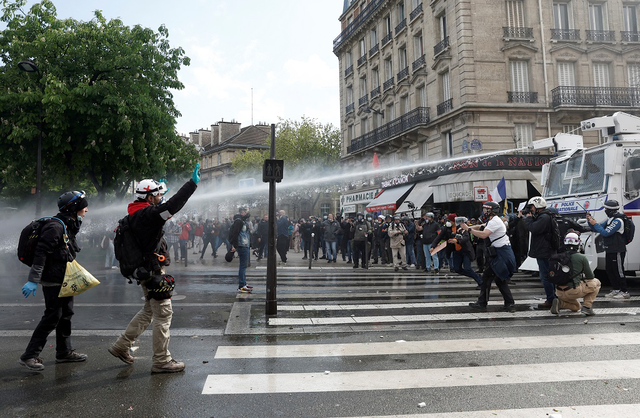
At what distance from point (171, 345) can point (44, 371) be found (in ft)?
4.20

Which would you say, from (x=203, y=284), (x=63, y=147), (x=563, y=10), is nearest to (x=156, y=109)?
(x=63, y=147)

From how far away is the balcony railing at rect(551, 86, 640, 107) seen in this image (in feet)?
72.5

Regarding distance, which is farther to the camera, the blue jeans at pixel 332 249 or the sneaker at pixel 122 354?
the blue jeans at pixel 332 249

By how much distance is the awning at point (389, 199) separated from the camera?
2466cm

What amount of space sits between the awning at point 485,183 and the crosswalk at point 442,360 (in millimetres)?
12920

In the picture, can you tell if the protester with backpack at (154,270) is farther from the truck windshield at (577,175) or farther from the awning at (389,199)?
the awning at (389,199)

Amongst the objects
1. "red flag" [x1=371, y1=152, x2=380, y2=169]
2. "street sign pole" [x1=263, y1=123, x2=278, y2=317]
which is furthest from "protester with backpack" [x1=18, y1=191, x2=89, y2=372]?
"red flag" [x1=371, y1=152, x2=380, y2=169]

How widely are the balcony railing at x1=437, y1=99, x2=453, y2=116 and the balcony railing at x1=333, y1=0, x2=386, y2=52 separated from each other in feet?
35.0

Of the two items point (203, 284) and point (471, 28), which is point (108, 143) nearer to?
point (203, 284)

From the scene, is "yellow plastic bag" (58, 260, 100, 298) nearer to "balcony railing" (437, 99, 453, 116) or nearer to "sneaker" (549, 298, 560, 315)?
"sneaker" (549, 298, 560, 315)

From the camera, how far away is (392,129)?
28266 millimetres

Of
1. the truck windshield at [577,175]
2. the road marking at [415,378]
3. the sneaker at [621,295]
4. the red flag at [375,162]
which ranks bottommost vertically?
the road marking at [415,378]

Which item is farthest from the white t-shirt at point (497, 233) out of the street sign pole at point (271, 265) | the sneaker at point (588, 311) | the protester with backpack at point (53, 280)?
the protester with backpack at point (53, 280)

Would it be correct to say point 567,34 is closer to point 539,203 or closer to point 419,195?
point 419,195
